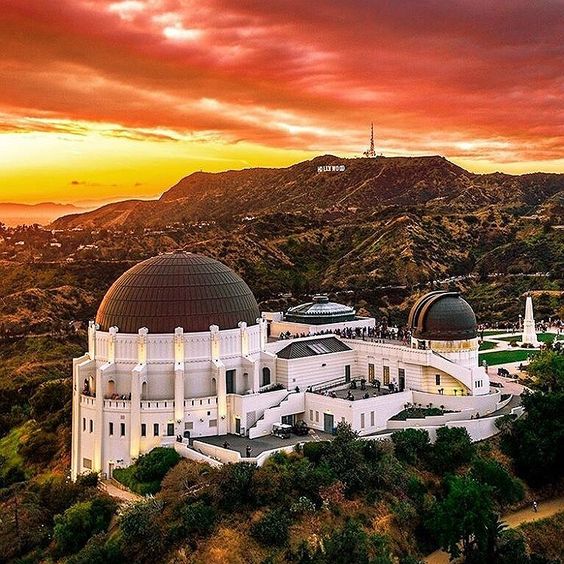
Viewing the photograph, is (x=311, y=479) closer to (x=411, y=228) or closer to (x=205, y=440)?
(x=205, y=440)

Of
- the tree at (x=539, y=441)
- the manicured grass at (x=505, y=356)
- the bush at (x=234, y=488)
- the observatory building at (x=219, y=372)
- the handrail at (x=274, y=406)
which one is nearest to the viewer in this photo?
the bush at (x=234, y=488)

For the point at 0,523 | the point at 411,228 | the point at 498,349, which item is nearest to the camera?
the point at 0,523

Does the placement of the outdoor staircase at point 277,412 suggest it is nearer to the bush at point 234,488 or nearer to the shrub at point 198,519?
the bush at point 234,488

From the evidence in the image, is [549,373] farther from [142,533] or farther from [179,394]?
[142,533]

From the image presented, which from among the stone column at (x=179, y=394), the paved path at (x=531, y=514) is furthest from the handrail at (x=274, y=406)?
the paved path at (x=531, y=514)

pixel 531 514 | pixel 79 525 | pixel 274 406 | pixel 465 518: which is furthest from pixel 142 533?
pixel 531 514

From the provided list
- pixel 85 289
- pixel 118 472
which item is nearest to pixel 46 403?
pixel 118 472

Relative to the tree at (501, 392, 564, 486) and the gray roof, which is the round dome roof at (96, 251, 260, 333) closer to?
the gray roof
